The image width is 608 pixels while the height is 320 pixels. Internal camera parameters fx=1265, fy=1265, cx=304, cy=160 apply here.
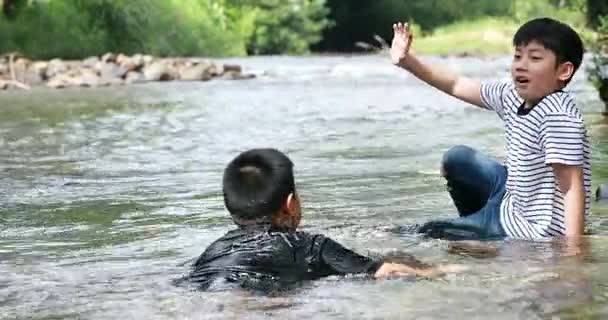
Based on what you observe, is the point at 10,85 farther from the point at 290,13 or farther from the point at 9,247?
the point at 290,13

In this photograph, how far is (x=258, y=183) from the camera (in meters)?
4.60

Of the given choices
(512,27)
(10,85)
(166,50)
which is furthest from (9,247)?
(512,27)

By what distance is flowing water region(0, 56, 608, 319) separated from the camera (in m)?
4.32

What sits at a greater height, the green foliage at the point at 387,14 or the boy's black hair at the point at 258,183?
the boy's black hair at the point at 258,183

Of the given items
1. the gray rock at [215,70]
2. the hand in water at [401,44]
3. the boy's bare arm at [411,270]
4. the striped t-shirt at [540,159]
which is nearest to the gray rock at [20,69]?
the gray rock at [215,70]

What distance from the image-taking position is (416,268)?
4.88 metres

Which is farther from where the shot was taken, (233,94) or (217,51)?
(217,51)

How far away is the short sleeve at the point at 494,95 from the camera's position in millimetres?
5574

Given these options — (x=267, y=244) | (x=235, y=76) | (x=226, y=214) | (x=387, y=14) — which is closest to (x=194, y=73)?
(x=235, y=76)

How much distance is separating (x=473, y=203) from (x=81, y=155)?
17.8 feet

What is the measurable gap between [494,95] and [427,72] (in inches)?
12.4

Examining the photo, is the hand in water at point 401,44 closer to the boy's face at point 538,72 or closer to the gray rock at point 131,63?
the boy's face at point 538,72

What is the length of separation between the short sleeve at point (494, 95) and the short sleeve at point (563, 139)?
0.44m

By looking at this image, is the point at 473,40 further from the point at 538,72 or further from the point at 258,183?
the point at 258,183
